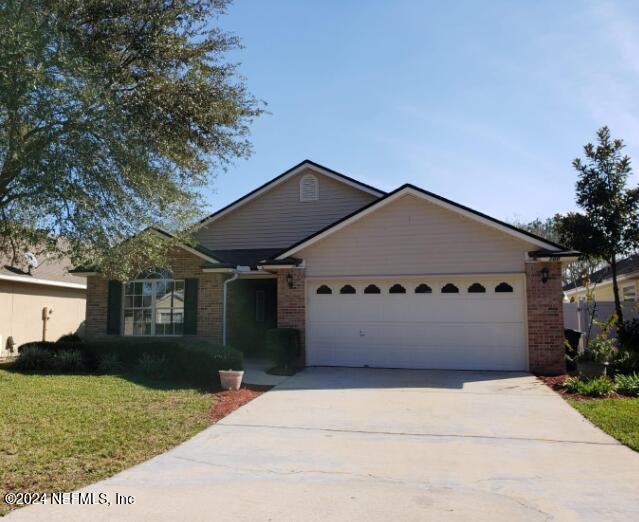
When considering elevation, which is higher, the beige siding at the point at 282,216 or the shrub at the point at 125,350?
the beige siding at the point at 282,216

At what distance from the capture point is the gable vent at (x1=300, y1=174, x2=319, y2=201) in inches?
710

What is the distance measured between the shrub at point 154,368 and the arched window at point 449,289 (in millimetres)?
7189

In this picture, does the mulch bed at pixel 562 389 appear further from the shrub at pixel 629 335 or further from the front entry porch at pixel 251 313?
the front entry porch at pixel 251 313

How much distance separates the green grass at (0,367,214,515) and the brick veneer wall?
12.8 feet

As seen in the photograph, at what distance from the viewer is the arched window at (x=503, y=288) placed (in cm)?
1259

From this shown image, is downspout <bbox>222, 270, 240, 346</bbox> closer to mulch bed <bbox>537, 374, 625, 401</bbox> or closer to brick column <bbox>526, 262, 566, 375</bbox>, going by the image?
brick column <bbox>526, 262, 566, 375</bbox>

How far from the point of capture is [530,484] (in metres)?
5.30

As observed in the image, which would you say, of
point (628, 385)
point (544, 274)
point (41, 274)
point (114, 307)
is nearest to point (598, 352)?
point (628, 385)

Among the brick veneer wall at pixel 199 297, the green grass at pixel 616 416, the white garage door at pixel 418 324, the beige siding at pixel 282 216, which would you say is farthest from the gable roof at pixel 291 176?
the green grass at pixel 616 416

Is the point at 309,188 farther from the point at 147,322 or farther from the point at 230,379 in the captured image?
the point at 230,379

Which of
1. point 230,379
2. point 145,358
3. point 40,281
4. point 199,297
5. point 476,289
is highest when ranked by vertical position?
point 40,281

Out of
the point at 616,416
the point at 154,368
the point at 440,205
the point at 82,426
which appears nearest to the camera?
the point at 82,426

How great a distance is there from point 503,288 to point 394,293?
2741mm

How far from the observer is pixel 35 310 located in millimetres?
18516
